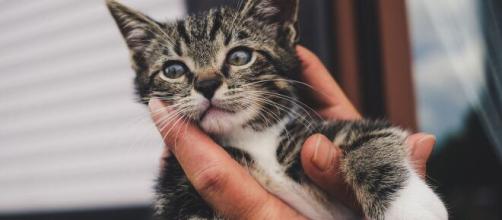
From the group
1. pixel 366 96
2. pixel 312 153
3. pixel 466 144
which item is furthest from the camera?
pixel 366 96

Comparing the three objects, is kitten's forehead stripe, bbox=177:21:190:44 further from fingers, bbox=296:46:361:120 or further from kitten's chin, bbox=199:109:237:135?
fingers, bbox=296:46:361:120

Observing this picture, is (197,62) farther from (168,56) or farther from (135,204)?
(135,204)

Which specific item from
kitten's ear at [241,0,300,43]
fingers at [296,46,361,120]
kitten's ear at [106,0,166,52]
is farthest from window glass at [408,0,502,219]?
kitten's ear at [106,0,166,52]

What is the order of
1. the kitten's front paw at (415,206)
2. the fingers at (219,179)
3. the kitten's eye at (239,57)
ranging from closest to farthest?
1. the kitten's front paw at (415,206)
2. the fingers at (219,179)
3. the kitten's eye at (239,57)

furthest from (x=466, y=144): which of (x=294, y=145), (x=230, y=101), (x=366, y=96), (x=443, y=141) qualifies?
(x=230, y=101)

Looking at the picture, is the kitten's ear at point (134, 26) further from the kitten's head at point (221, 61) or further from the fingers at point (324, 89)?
the fingers at point (324, 89)

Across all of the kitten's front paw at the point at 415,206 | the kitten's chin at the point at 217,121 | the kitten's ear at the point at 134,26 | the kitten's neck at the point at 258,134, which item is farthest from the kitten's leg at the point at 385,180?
the kitten's ear at the point at 134,26
